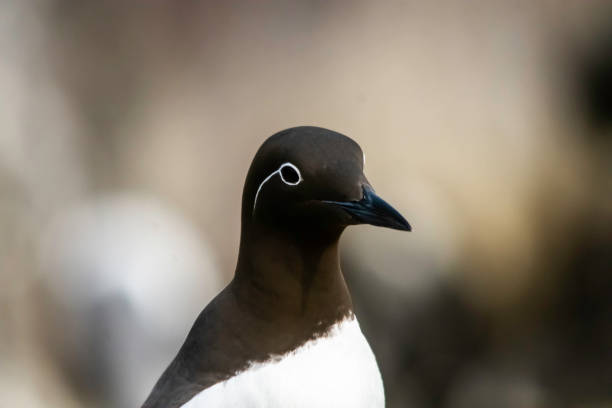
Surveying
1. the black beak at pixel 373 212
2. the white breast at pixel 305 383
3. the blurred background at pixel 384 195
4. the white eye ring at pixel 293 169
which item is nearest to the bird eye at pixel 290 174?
the white eye ring at pixel 293 169

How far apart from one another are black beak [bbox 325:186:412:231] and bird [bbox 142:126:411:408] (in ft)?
0.13

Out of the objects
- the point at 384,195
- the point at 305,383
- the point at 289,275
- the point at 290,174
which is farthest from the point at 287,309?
the point at 384,195

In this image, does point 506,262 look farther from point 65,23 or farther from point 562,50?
point 65,23

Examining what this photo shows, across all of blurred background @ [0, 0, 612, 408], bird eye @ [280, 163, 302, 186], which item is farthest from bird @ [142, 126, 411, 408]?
blurred background @ [0, 0, 612, 408]

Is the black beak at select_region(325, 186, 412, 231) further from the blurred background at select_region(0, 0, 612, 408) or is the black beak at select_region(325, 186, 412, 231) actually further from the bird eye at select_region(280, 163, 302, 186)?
the blurred background at select_region(0, 0, 612, 408)

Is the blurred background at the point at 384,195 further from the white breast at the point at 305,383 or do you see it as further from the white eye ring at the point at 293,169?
the white eye ring at the point at 293,169

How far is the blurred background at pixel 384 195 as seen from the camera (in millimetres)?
6121

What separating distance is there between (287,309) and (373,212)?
0.42m

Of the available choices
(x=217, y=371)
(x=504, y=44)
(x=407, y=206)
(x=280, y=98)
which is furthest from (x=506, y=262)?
(x=217, y=371)

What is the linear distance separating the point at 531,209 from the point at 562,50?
1.28 m

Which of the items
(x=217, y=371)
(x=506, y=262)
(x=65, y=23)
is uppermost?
(x=65, y=23)

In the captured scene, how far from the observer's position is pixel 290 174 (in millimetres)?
2379

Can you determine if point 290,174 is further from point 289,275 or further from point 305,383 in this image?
point 305,383

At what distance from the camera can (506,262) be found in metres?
6.32
